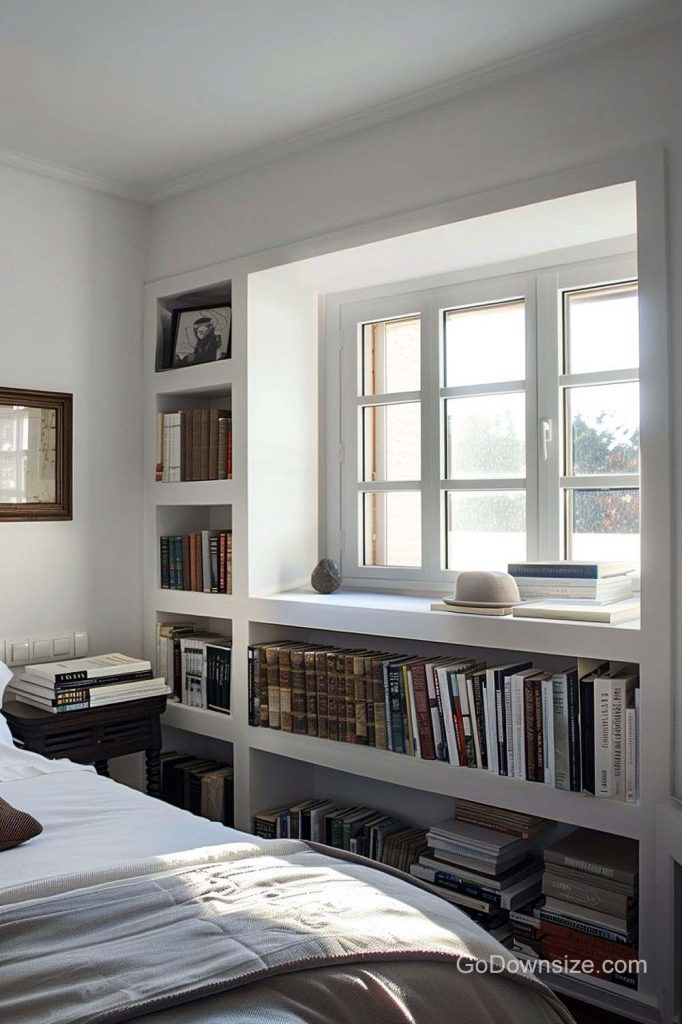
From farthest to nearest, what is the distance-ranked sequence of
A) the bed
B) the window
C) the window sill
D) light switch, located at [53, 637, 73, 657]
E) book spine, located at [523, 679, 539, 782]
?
light switch, located at [53, 637, 73, 657]
the window
book spine, located at [523, 679, 539, 782]
the window sill
the bed

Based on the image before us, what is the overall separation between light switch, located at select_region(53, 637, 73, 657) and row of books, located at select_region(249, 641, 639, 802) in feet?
2.37

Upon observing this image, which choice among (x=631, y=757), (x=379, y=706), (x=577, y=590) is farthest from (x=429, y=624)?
(x=631, y=757)

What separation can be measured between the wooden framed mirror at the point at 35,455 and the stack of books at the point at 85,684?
556 mm

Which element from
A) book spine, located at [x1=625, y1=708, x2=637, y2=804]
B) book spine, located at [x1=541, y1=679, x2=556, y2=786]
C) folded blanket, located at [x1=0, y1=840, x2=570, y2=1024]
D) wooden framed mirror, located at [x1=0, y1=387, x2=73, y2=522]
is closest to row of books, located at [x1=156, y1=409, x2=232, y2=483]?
wooden framed mirror, located at [x1=0, y1=387, x2=73, y2=522]

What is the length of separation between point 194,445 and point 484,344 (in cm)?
115

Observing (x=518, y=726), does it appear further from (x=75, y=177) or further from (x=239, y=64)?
(x=75, y=177)

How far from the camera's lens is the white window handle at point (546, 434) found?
9.48ft

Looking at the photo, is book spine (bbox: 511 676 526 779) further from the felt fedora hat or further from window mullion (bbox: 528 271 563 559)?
window mullion (bbox: 528 271 563 559)

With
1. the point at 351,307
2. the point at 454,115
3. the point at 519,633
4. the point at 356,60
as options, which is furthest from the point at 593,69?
the point at 519,633

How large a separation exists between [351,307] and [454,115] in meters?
0.91

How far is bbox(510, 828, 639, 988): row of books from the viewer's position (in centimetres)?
231

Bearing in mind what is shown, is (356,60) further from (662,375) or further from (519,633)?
(519,633)

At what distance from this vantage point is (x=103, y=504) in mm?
3490

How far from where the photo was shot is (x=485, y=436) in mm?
3072
